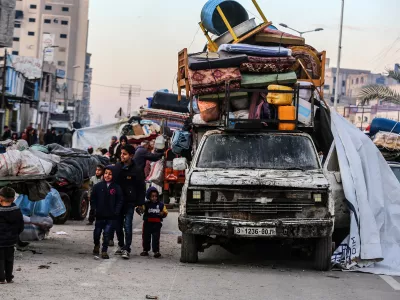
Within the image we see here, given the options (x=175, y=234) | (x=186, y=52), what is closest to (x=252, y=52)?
(x=186, y=52)

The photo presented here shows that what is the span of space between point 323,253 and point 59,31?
155970mm

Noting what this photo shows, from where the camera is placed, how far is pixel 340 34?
57.5 metres

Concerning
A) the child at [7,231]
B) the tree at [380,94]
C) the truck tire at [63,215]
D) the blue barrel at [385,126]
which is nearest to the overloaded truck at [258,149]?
the blue barrel at [385,126]

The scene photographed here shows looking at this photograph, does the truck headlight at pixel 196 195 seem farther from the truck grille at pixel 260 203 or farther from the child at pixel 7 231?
the child at pixel 7 231

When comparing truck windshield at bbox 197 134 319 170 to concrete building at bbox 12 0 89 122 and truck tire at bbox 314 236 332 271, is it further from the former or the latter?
concrete building at bbox 12 0 89 122

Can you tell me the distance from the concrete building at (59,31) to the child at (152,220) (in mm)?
148268

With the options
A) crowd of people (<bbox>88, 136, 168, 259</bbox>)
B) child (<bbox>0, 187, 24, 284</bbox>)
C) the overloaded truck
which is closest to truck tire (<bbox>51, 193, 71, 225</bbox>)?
the overloaded truck

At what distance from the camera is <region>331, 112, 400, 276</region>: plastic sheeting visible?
509 inches

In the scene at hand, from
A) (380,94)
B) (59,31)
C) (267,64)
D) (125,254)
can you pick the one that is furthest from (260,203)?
(59,31)

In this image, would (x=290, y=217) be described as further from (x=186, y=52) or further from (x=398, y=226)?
(x=186, y=52)

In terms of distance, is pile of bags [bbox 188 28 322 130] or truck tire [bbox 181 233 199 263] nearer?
truck tire [bbox 181 233 199 263]

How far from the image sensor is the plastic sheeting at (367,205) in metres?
12.9

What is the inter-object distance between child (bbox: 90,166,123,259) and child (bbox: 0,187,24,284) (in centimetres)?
293

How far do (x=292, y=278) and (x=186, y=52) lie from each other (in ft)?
17.7
